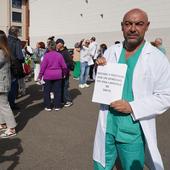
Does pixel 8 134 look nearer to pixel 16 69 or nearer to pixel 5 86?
Result: pixel 5 86

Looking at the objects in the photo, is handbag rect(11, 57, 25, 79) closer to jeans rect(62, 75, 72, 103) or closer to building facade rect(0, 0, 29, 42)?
jeans rect(62, 75, 72, 103)

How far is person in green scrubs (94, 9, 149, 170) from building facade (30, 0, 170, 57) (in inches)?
620

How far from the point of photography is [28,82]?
47.6 ft

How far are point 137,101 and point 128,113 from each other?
13cm

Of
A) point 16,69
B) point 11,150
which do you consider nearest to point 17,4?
point 16,69

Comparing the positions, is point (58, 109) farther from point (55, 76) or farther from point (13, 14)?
point (13, 14)

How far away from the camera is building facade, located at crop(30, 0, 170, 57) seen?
732 inches

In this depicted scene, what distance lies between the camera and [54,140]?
641 centimetres

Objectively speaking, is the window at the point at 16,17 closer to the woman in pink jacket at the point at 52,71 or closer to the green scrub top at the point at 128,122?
the woman in pink jacket at the point at 52,71

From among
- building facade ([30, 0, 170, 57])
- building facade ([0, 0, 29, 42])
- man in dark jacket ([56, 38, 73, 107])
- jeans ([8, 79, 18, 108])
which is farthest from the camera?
building facade ([0, 0, 29, 42])

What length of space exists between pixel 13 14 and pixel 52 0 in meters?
31.1

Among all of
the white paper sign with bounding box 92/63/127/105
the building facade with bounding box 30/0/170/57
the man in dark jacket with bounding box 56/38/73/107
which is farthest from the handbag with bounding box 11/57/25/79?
the building facade with bounding box 30/0/170/57

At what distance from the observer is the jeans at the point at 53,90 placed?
29.9 ft

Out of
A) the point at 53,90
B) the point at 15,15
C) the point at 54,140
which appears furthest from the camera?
the point at 15,15
